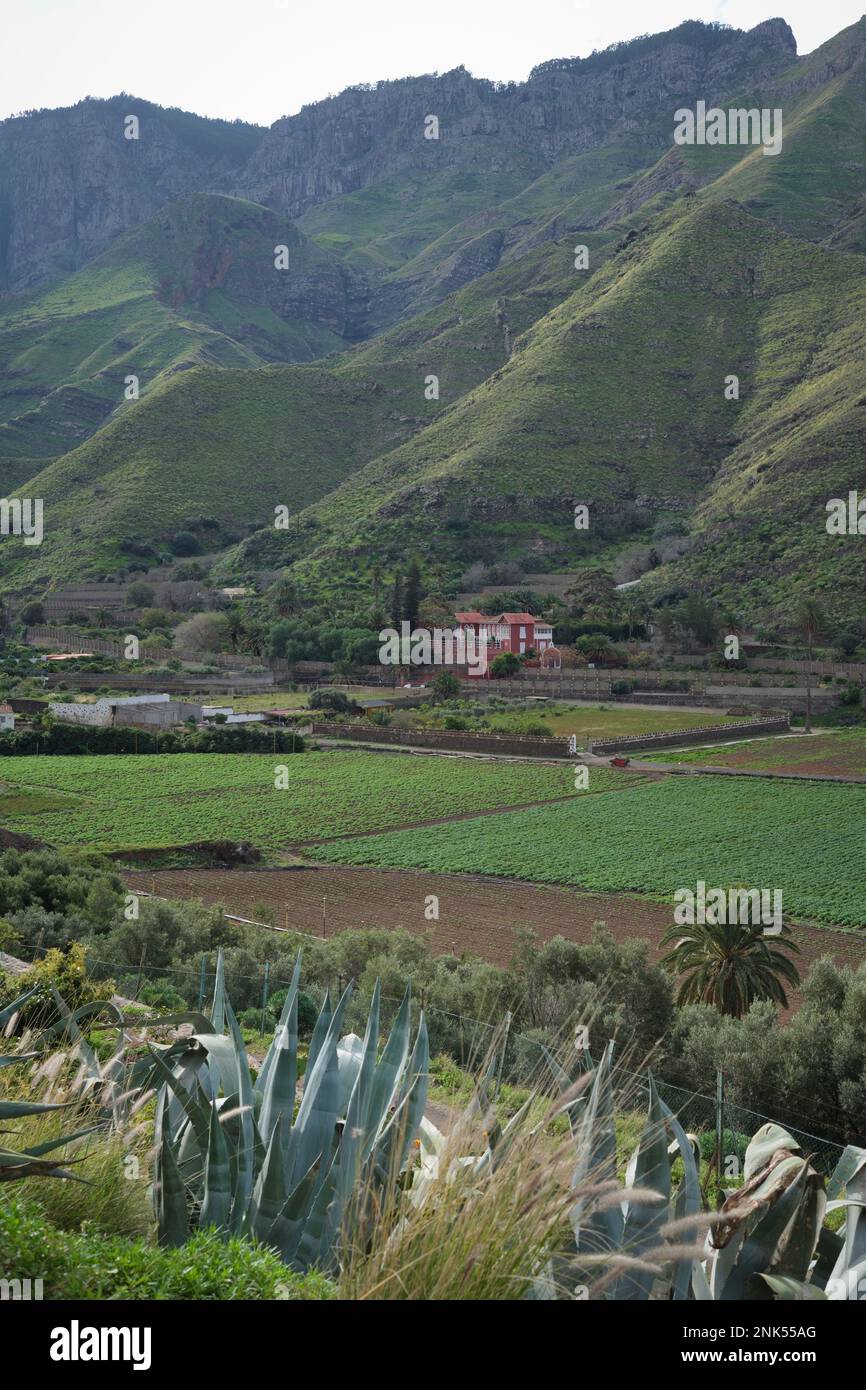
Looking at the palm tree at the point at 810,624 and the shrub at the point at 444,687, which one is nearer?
the palm tree at the point at 810,624

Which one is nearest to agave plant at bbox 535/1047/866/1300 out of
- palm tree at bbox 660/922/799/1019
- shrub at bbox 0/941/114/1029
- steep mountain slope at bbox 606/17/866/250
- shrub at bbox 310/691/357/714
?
shrub at bbox 0/941/114/1029

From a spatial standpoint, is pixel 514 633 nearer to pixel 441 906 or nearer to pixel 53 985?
pixel 441 906

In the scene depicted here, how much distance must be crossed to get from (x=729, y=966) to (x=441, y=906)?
11444 millimetres

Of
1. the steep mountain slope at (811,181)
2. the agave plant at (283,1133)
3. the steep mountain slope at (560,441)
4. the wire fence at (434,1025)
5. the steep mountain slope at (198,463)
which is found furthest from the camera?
the steep mountain slope at (811,181)

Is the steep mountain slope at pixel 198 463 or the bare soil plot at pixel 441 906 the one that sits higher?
the steep mountain slope at pixel 198 463

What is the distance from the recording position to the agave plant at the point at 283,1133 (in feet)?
15.4

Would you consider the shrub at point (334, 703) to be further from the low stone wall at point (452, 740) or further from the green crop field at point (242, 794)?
the green crop field at point (242, 794)

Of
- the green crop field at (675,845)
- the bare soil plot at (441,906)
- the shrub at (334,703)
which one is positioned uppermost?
the shrub at (334,703)

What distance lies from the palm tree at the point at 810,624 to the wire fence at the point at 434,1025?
50111mm

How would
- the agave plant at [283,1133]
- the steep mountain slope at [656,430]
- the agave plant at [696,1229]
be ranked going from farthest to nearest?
the steep mountain slope at [656,430]
the agave plant at [283,1133]
the agave plant at [696,1229]

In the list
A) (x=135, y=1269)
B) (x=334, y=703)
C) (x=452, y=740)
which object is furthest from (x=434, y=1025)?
(x=334, y=703)

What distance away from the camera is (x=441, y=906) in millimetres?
27844

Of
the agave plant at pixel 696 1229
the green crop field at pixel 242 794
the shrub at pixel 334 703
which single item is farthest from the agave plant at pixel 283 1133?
the shrub at pixel 334 703

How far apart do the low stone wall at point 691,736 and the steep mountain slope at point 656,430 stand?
24.6 meters
